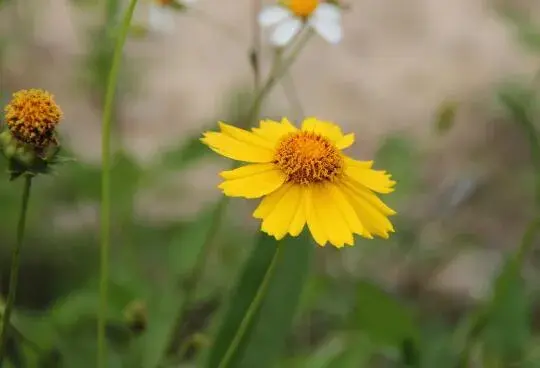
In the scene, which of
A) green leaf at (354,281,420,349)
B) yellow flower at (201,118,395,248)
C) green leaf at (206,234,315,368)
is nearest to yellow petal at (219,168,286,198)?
yellow flower at (201,118,395,248)

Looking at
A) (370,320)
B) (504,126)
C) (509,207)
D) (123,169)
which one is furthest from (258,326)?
(504,126)

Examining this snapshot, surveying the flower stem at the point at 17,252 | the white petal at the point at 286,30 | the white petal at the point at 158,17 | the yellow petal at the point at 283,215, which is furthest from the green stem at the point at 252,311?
the white petal at the point at 158,17

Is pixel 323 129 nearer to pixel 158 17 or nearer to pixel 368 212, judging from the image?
pixel 368 212

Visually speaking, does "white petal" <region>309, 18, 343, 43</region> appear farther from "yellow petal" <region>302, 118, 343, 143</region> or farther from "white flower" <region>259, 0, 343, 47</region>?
"yellow petal" <region>302, 118, 343, 143</region>

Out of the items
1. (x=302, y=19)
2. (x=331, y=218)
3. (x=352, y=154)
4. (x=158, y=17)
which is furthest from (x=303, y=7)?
(x=352, y=154)

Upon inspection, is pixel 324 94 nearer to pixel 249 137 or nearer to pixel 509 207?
pixel 509 207

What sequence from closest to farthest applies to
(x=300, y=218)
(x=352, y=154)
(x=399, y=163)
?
(x=300, y=218)
(x=399, y=163)
(x=352, y=154)

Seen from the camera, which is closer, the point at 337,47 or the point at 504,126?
the point at 504,126
